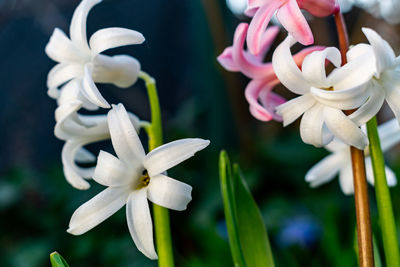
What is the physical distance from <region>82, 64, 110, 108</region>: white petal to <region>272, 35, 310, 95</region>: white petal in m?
0.16

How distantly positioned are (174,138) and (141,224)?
1386 millimetres

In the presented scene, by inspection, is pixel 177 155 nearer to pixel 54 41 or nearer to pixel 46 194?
pixel 54 41

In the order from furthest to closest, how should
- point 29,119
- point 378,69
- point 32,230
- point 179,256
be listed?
point 29,119 → point 32,230 → point 179,256 → point 378,69

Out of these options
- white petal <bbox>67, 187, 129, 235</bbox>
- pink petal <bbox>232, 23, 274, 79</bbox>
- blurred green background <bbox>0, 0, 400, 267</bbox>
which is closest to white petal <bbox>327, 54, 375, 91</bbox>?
pink petal <bbox>232, 23, 274, 79</bbox>

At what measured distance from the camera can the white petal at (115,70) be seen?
526 millimetres

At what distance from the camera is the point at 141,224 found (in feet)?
1.38

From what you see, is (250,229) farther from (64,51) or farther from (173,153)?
(64,51)

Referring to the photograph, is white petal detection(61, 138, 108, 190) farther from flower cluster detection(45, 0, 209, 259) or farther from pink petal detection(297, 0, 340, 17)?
pink petal detection(297, 0, 340, 17)

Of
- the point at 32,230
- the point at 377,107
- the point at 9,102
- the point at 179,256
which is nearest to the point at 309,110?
the point at 377,107

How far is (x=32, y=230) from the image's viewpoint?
5.78 feet

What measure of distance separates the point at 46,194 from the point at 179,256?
71 cm

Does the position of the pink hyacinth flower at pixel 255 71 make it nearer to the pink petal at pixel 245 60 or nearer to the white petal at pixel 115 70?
the pink petal at pixel 245 60

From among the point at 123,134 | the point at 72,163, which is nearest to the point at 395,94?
the point at 123,134

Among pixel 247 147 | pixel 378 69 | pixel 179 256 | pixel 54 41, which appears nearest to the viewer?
pixel 378 69
